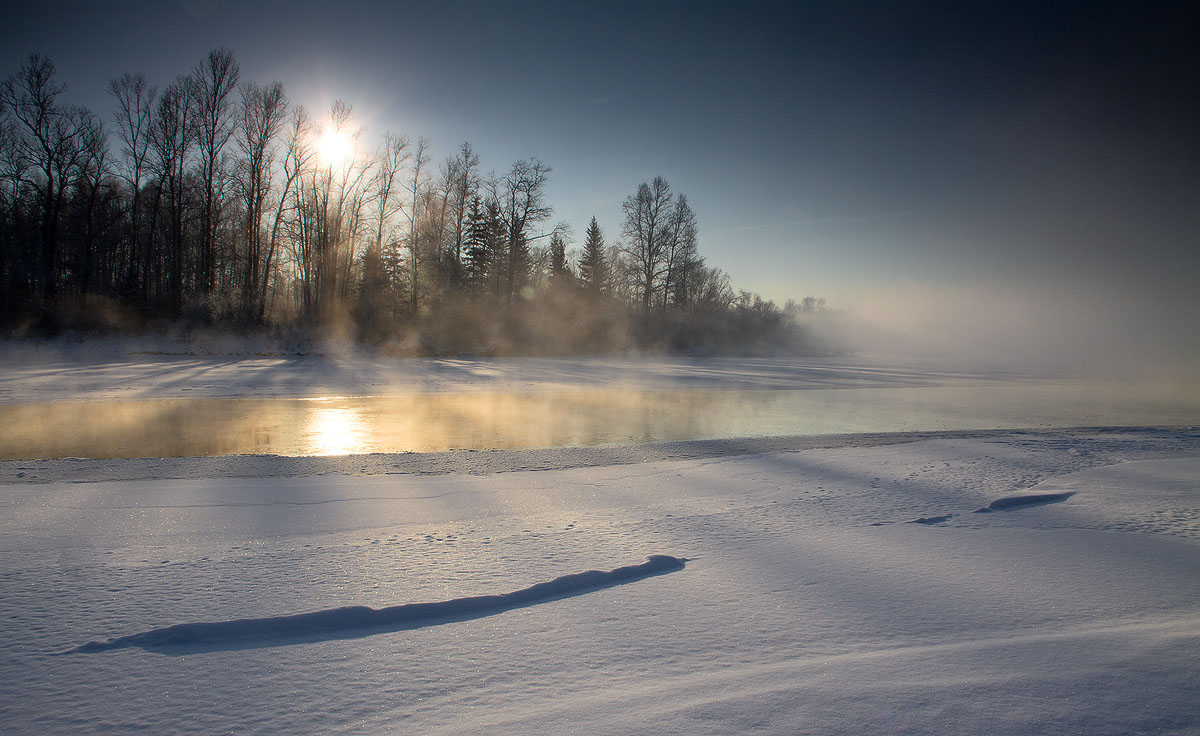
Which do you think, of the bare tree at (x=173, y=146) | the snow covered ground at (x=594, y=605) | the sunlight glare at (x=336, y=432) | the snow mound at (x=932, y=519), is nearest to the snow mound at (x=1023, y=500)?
the snow covered ground at (x=594, y=605)

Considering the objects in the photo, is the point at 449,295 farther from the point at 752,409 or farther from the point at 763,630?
the point at 763,630

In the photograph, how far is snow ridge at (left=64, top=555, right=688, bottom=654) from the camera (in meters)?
2.39

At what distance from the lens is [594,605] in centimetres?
281

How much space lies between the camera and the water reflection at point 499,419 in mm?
8211

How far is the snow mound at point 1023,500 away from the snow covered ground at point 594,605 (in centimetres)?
4

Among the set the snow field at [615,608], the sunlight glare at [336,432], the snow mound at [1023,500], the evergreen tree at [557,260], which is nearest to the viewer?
the snow field at [615,608]

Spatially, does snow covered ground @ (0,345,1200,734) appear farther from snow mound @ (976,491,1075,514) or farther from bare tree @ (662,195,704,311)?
bare tree @ (662,195,704,311)

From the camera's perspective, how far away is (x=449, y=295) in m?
36.5

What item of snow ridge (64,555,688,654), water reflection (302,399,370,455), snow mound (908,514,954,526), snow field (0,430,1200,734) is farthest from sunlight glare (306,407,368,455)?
snow mound (908,514,954,526)

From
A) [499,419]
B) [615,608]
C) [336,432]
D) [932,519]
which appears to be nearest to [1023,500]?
[932,519]

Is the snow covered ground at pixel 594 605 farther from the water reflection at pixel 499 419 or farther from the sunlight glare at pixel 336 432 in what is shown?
the water reflection at pixel 499 419

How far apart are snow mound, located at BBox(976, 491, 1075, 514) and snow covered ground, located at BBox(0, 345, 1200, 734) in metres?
0.04

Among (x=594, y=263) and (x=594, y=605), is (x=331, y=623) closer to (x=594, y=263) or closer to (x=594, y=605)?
(x=594, y=605)

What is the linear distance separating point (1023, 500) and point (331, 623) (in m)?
5.26
